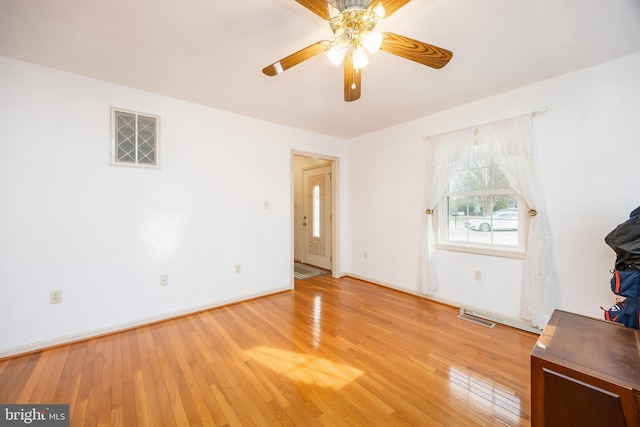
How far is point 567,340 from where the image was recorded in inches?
47.0

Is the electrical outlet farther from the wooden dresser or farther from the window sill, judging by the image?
the window sill

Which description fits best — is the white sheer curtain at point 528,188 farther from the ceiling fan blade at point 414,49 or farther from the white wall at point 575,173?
the ceiling fan blade at point 414,49

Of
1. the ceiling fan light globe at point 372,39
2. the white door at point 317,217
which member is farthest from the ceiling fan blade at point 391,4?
the white door at point 317,217

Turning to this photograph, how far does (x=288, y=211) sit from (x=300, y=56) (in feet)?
8.28

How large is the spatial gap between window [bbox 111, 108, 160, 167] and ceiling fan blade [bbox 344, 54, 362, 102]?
2.18 meters

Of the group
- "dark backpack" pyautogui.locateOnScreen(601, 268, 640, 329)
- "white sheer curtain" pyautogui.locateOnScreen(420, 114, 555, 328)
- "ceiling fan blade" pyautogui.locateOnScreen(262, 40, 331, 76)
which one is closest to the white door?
"white sheer curtain" pyautogui.locateOnScreen(420, 114, 555, 328)

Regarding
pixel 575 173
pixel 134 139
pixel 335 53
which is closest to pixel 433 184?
pixel 575 173

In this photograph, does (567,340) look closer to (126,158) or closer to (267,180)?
(267,180)

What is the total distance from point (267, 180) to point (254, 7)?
2289mm

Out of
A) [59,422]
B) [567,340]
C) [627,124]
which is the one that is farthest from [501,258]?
[59,422]
